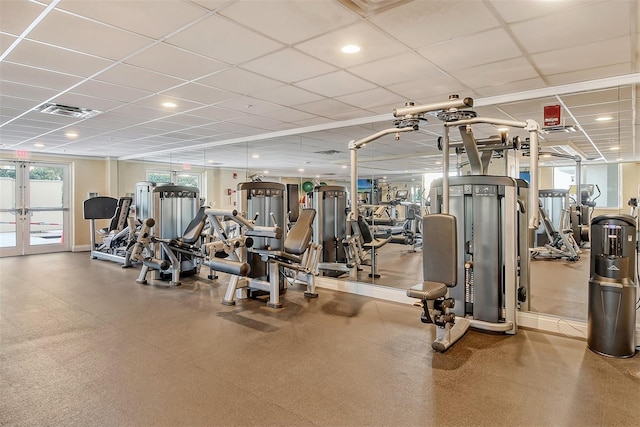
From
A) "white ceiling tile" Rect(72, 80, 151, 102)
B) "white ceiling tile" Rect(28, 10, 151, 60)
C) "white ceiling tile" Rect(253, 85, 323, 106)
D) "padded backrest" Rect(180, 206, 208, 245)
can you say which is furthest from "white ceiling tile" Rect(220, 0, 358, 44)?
"padded backrest" Rect(180, 206, 208, 245)

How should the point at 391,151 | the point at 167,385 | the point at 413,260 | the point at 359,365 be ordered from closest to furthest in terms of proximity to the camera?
the point at 167,385, the point at 359,365, the point at 391,151, the point at 413,260

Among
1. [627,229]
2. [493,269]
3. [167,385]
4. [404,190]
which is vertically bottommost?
[167,385]

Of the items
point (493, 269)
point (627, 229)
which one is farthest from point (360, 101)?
point (627, 229)

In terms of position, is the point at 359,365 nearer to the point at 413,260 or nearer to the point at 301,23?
the point at 301,23

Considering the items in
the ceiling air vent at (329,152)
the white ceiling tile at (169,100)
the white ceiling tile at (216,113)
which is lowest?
the ceiling air vent at (329,152)

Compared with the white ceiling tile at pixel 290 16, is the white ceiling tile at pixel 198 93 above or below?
above

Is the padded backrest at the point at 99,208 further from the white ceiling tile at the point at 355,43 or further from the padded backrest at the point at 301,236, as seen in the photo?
the white ceiling tile at the point at 355,43

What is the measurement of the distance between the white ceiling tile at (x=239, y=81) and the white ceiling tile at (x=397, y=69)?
0.93 m

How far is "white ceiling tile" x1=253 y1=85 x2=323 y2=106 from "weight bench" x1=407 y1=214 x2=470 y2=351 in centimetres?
202

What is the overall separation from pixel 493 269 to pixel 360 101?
2.39 meters

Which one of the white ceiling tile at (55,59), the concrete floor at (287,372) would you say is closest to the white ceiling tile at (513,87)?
the concrete floor at (287,372)

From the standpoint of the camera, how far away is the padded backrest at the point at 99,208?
880 cm

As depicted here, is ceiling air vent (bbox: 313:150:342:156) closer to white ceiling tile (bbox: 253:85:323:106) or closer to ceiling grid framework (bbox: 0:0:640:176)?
ceiling grid framework (bbox: 0:0:640:176)

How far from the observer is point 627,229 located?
3.06 m
